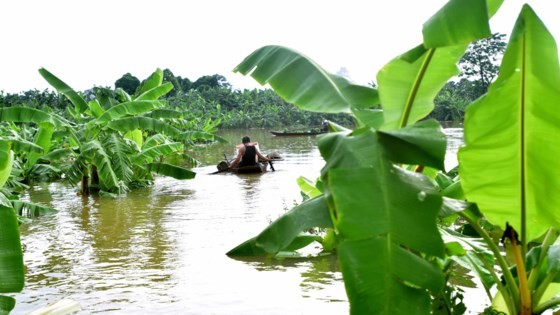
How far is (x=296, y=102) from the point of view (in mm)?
4195

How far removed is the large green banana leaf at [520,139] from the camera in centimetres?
345

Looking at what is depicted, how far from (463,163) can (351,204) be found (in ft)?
3.38

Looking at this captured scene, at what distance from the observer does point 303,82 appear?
438 cm

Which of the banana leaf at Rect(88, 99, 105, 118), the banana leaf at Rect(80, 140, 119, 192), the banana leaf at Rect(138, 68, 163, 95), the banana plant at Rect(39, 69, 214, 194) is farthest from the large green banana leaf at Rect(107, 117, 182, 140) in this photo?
the banana leaf at Rect(138, 68, 163, 95)

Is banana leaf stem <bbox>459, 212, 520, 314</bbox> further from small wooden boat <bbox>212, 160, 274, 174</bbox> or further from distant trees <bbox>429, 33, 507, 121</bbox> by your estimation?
distant trees <bbox>429, 33, 507, 121</bbox>

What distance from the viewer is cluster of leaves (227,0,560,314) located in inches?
121

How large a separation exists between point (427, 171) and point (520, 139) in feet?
3.79

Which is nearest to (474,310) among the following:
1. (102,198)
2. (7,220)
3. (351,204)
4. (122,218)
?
(351,204)

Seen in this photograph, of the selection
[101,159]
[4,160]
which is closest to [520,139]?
[4,160]

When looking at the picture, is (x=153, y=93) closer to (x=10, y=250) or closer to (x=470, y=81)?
(x=10, y=250)

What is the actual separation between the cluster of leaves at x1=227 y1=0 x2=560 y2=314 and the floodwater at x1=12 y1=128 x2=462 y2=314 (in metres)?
1.77

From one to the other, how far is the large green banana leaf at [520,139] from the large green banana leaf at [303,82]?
77 cm

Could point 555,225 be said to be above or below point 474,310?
above

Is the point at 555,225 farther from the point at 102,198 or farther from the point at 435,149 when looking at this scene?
the point at 102,198
